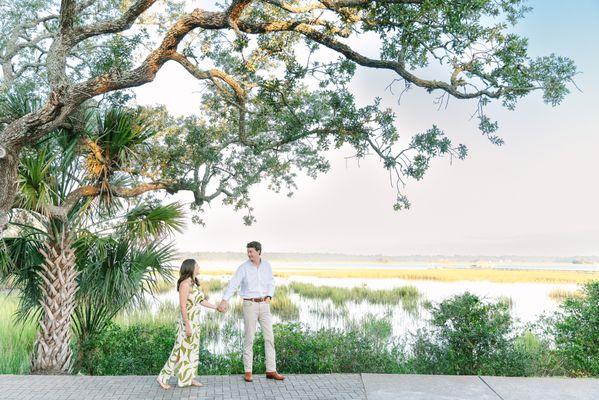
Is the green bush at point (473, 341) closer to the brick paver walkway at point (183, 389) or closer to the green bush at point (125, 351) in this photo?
the brick paver walkway at point (183, 389)

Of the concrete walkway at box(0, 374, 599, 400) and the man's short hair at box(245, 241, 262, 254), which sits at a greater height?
the man's short hair at box(245, 241, 262, 254)

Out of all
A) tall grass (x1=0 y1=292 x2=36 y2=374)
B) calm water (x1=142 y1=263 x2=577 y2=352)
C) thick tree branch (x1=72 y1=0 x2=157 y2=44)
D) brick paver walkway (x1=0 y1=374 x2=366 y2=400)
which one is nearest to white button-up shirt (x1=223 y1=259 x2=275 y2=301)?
brick paver walkway (x1=0 y1=374 x2=366 y2=400)

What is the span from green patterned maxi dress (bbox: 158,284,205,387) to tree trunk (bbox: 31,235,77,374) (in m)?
3.13

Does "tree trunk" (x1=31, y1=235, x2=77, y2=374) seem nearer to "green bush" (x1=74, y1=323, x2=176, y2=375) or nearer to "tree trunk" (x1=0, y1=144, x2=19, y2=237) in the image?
"green bush" (x1=74, y1=323, x2=176, y2=375)

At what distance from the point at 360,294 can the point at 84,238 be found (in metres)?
15.0

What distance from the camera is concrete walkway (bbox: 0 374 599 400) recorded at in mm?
6801

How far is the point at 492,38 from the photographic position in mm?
8969

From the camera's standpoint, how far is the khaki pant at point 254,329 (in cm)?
763

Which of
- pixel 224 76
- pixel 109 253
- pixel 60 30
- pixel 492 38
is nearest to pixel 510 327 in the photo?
pixel 492 38

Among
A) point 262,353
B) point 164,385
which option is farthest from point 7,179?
point 262,353

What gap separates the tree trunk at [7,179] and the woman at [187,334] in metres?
3.02

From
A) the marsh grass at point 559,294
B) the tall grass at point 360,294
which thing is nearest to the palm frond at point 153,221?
the tall grass at point 360,294

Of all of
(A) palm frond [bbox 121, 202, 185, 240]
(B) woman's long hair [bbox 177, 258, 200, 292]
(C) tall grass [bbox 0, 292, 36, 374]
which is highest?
(A) palm frond [bbox 121, 202, 185, 240]

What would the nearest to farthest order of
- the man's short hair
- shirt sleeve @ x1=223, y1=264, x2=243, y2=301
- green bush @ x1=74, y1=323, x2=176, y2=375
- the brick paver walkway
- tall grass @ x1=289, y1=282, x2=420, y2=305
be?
the brick paver walkway
shirt sleeve @ x1=223, y1=264, x2=243, y2=301
the man's short hair
green bush @ x1=74, y1=323, x2=176, y2=375
tall grass @ x1=289, y1=282, x2=420, y2=305
